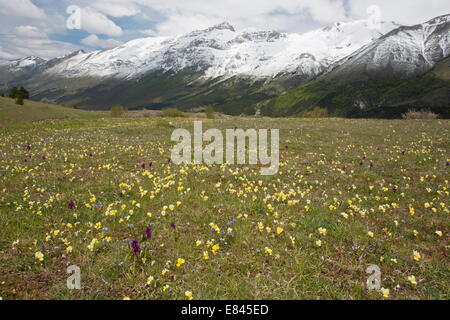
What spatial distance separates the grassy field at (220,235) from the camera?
497cm

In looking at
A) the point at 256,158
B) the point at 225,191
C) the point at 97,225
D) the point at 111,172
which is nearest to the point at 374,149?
the point at 256,158

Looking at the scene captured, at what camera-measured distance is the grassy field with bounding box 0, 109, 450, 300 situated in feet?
16.3

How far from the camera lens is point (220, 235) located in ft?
21.9

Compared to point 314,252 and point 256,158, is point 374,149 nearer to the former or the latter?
point 256,158

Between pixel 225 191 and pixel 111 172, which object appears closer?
pixel 225 191

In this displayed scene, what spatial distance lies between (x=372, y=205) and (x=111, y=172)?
35.7ft

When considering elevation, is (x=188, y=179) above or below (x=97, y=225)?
above

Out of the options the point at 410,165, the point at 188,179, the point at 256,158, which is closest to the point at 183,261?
the point at 188,179
